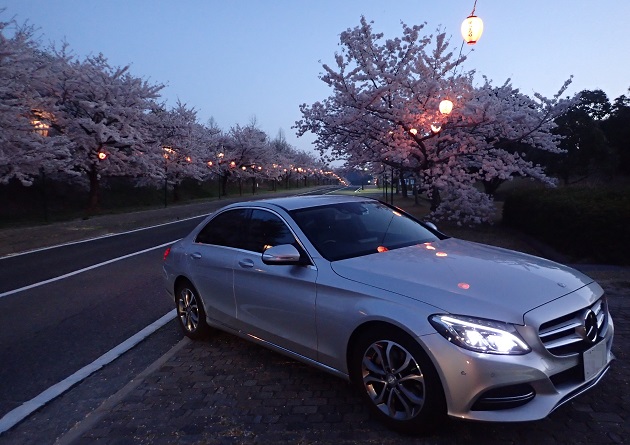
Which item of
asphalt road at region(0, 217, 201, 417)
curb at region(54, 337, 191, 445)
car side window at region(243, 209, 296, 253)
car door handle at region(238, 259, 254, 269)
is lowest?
asphalt road at region(0, 217, 201, 417)

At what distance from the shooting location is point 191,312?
564 cm

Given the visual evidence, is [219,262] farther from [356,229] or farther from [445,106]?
[445,106]

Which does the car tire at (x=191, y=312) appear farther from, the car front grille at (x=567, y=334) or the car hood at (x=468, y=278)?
the car front grille at (x=567, y=334)

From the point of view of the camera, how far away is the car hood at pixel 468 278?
3143 mm

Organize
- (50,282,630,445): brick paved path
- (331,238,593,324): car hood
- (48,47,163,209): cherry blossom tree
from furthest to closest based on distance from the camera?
1. (48,47,163,209): cherry blossom tree
2. (50,282,630,445): brick paved path
3. (331,238,593,324): car hood

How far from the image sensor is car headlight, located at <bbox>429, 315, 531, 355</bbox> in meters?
2.98

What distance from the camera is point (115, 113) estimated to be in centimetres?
2661

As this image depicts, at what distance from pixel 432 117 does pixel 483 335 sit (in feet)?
42.2

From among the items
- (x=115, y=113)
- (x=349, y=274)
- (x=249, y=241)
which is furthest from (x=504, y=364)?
(x=115, y=113)

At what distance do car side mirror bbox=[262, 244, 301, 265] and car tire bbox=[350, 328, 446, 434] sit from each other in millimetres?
868

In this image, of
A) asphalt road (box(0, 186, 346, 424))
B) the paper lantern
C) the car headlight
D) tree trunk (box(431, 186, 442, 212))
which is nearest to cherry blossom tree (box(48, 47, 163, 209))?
asphalt road (box(0, 186, 346, 424))

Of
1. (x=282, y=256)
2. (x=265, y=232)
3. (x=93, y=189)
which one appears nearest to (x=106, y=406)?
(x=282, y=256)

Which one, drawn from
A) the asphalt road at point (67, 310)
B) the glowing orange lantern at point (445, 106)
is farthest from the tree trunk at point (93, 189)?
the glowing orange lantern at point (445, 106)

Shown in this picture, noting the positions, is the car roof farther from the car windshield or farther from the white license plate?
the white license plate
